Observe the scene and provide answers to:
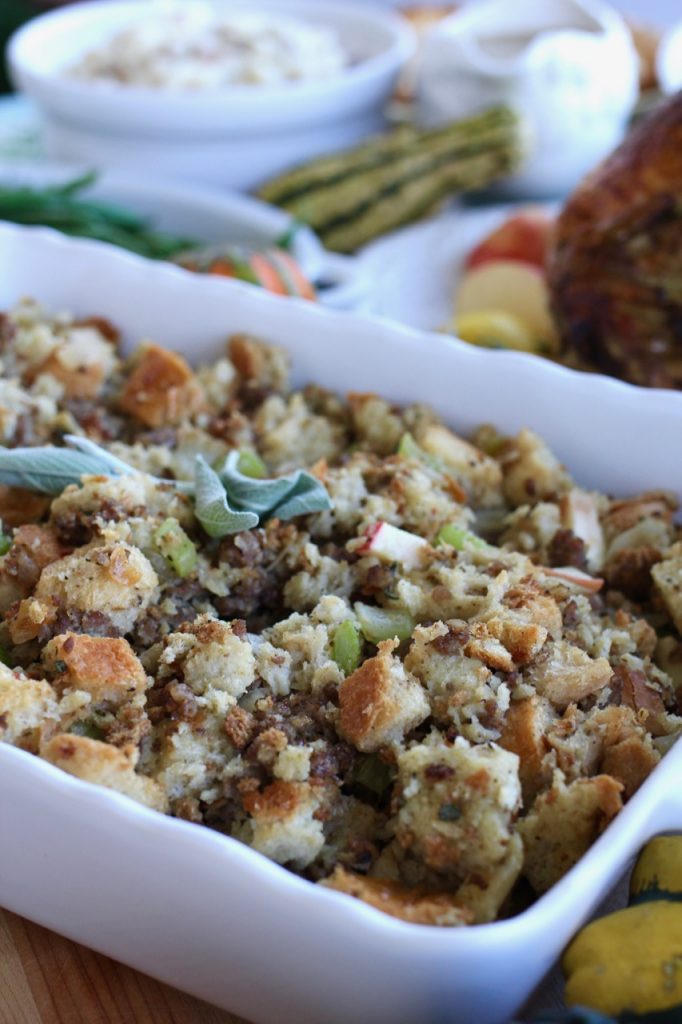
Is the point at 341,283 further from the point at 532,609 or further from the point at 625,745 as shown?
the point at 625,745

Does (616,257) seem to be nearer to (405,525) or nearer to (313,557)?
(405,525)

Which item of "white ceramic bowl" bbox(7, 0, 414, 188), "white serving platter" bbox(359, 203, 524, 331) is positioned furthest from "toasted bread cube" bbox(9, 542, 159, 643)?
"white ceramic bowl" bbox(7, 0, 414, 188)

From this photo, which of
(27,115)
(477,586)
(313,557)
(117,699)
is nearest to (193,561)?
(313,557)

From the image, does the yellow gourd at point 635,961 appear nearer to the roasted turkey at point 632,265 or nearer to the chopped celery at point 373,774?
the chopped celery at point 373,774

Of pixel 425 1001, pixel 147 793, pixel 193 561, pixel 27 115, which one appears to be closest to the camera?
pixel 425 1001

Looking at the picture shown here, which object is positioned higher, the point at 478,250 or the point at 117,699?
the point at 117,699

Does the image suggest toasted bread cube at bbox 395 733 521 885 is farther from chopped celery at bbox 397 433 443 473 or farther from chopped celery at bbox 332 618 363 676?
chopped celery at bbox 397 433 443 473

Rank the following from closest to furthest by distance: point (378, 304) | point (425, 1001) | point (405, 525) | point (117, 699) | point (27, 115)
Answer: point (425, 1001) < point (117, 699) < point (405, 525) < point (378, 304) < point (27, 115)

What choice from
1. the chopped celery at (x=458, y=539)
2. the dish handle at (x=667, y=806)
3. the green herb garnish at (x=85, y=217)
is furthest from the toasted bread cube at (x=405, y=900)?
the green herb garnish at (x=85, y=217)
